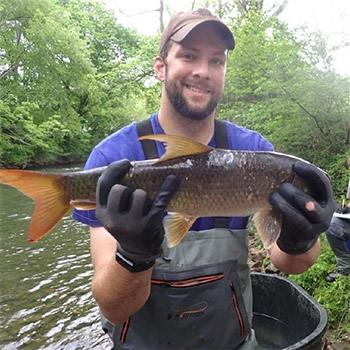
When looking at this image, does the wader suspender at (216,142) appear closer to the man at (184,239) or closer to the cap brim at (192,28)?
the man at (184,239)

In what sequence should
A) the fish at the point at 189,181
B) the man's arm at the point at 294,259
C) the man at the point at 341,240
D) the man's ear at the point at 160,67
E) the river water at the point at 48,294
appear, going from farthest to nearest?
the river water at the point at 48,294, the man at the point at 341,240, the man's ear at the point at 160,67, the man's arm at the point at 294,259, the fish at the point at 189,181

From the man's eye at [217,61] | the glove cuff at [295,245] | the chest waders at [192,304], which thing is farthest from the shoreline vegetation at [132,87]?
the man's eye at [217,61]

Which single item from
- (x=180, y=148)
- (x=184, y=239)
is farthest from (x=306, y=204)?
(x=184, y=239)

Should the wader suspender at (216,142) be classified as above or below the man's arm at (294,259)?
above

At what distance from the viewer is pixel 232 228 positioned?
8.29ft

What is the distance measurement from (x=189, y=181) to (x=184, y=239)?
578 mm

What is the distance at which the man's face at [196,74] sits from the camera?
2.49 m

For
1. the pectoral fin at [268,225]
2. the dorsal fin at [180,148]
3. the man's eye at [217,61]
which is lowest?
the pectoral fin at [268,225]

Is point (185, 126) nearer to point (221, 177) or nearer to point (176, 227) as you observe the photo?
point (221, 177)

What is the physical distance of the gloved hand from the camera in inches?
71.6

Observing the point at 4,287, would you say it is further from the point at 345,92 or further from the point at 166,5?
the point at 166,5

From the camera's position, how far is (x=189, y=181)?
196 cm

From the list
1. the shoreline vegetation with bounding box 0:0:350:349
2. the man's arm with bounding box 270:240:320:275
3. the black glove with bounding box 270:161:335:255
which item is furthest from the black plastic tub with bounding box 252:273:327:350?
the black glove with bounding box 270:161:335:255

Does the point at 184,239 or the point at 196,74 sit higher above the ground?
the point at 196,74
